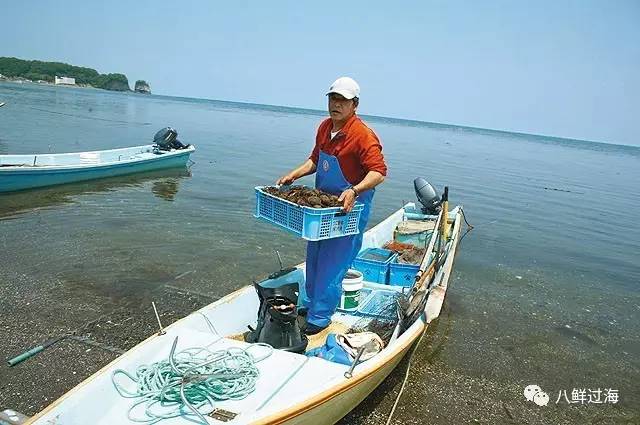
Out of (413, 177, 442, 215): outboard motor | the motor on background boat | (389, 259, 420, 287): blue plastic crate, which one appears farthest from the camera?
the motor on background boat

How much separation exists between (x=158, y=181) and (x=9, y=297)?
392 inches

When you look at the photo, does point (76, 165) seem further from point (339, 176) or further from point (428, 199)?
point (339, 176)

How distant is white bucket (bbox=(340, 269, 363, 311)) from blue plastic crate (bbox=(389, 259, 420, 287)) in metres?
1.13

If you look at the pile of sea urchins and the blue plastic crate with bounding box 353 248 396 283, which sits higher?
the pile of sea urchins

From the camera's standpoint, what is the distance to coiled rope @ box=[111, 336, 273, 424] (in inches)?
130

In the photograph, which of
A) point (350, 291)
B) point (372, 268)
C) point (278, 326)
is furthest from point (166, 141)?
point (278, 326)

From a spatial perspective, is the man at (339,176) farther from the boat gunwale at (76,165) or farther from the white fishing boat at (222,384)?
the boat gunwale at (76,165)

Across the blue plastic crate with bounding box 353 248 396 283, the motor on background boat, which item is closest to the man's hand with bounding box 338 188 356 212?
the blue plastic crate with bounding box 353 248 396 283

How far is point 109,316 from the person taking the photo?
6301 mm

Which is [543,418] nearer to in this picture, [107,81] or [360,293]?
[360,293]

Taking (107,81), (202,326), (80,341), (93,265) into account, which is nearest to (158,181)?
(93,265)

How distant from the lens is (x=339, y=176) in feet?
15.4

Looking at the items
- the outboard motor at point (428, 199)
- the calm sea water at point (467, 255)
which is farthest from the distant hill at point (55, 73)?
the outboard motor at point (428, 199)

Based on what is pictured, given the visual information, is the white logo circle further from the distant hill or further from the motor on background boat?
the distant hill
